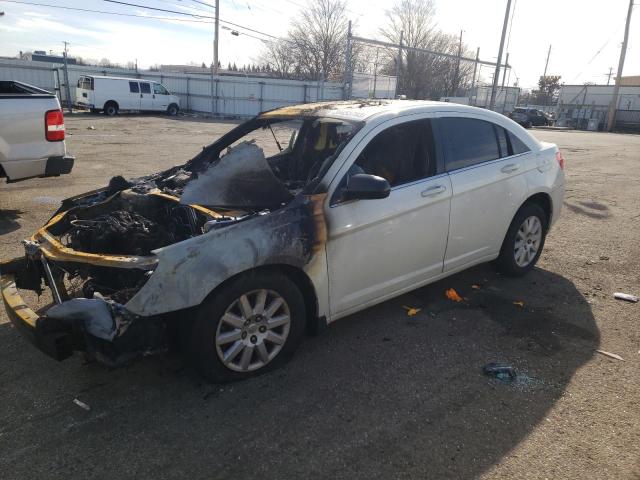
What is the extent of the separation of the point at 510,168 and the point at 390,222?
5.40ft

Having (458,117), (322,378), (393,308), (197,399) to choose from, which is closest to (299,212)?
(322,378)

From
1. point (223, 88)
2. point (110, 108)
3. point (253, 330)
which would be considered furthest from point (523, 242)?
point (223, 88)

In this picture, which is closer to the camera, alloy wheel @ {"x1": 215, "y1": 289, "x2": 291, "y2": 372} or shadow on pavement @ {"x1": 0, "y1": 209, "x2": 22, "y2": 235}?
alloy wheel @ {"x1": 215, "y1": 289, "x2": 291, "y2": 372}

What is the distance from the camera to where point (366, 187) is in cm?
321

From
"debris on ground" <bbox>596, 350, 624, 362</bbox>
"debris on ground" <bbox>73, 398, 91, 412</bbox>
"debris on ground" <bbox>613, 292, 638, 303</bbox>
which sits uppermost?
"debris on ground" <bbox>613, 292, 638, 303</bbox>

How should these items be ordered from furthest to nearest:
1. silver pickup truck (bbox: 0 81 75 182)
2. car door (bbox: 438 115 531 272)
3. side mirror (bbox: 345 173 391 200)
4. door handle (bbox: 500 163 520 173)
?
1. silver pickup truck (bbox: 0 81 75 182)
2. door handle (bbox: 500 163 520 173)
3. car door (bbox: 438 115 531 272)
4. side mirror (bbox: 345 173 391 200)

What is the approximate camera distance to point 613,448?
2645 mm

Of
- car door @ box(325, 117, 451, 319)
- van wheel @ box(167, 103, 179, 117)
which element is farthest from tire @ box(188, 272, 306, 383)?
van wheel @ box(167, 103, 179, 117)

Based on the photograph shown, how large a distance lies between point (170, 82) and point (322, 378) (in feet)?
107

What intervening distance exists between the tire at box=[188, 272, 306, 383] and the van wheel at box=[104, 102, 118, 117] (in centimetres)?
2632

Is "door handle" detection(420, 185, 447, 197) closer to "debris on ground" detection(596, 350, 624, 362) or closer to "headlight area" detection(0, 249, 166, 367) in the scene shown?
"debris on ground" detection(596, 350, 624, 362)

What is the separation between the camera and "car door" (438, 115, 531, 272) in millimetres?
4051

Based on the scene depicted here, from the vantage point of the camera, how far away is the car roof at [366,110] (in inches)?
148

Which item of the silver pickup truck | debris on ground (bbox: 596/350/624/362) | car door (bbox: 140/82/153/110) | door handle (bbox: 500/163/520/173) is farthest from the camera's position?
car door (bbox: 140/82/153/110)
